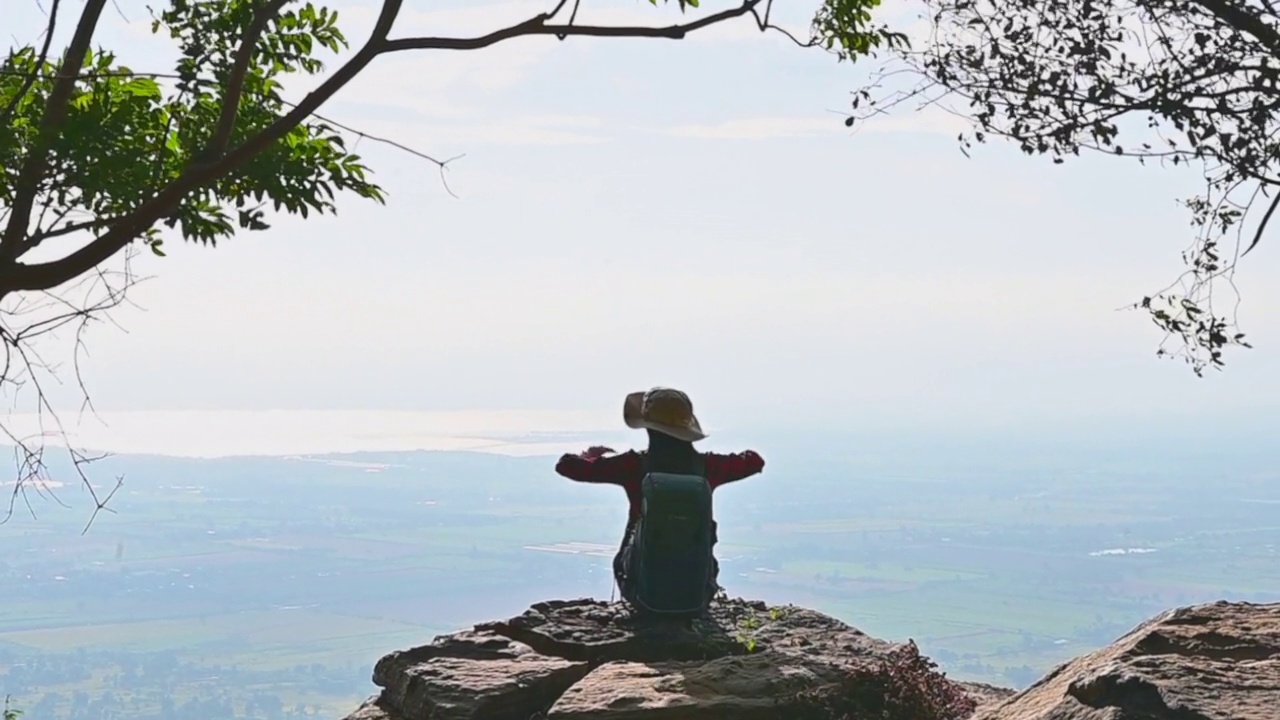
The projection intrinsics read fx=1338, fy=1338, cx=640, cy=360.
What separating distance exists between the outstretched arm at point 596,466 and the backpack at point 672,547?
0.81 ft

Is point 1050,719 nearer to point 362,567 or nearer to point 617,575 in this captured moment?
point 617,575

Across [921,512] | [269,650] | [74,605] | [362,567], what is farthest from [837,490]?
[74,605]

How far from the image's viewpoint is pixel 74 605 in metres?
56.2

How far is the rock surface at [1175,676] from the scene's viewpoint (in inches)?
186

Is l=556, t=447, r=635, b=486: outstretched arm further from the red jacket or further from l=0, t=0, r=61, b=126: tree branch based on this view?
l=0, t=0, r=61, b=126: tree branch

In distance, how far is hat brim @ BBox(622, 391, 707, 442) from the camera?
8.27 m

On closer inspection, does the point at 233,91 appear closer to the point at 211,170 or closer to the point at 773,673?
the point at 211,170

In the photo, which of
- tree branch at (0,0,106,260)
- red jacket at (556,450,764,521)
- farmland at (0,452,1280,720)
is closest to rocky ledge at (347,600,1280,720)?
red jacket at (556,450,764,521)

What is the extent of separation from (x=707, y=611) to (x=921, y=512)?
62071mm

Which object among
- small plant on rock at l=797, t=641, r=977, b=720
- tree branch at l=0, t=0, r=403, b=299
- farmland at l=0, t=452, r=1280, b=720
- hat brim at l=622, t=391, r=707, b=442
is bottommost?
farmland at l=0, t=452, r=1280, b=720

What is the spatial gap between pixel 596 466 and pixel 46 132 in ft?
12.3

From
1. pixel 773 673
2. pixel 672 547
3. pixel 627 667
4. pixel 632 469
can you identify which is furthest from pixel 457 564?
pixel 773 673

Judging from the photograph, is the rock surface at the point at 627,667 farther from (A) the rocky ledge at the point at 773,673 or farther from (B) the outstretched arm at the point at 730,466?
(B) the outstretched arm at the point at 730,466

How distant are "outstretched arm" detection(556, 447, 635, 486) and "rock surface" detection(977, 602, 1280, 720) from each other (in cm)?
305
